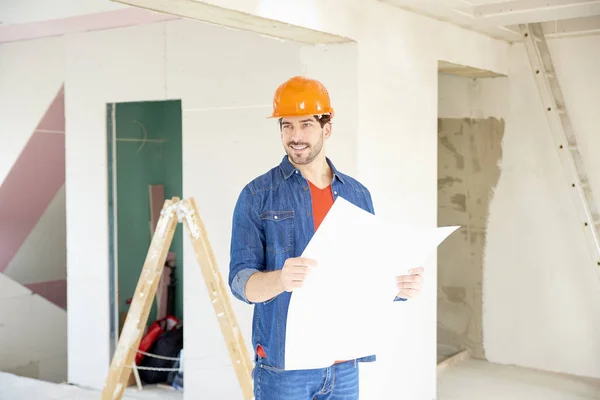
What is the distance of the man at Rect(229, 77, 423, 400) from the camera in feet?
6.70

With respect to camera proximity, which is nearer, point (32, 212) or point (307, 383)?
point (307, 383)

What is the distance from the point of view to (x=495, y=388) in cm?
511

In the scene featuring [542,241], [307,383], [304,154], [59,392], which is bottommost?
[59,392]

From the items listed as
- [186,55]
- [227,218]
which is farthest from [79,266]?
[186,55]

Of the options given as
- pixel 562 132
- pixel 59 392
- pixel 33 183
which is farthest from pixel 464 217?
pixel 33 183

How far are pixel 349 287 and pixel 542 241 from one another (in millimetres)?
3994

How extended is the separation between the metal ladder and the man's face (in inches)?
134

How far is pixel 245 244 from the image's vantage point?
2.02m

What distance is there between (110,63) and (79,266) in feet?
5.01

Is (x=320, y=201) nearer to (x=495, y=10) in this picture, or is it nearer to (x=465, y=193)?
(x=495, y=10)

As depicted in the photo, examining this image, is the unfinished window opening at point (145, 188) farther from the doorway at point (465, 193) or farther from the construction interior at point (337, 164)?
the doorway at point (465, 193)

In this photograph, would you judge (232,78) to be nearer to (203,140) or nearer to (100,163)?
(203,140)

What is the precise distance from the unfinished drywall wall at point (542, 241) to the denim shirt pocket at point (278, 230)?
12.7 feet

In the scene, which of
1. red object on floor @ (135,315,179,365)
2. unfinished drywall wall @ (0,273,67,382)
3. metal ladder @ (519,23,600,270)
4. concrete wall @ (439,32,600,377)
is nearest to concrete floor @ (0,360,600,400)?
concrete wall @ (439,32,600,377)
